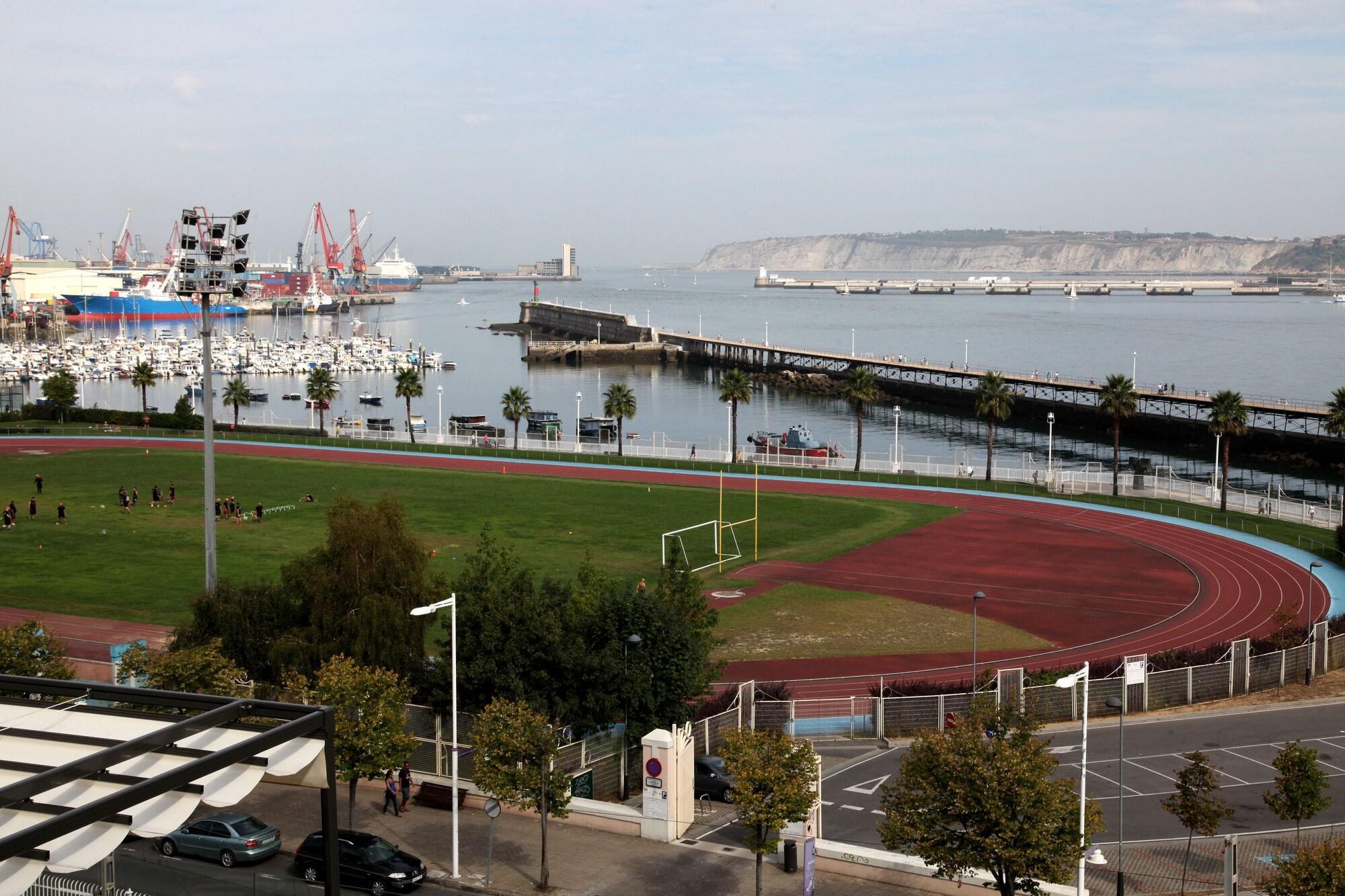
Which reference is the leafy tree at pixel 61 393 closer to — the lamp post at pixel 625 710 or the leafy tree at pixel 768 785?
the lamp post at pixel 625 710

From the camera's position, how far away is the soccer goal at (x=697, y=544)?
166 feet

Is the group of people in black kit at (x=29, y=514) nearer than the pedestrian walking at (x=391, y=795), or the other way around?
the pedestrian walking at (x=391, y=795)

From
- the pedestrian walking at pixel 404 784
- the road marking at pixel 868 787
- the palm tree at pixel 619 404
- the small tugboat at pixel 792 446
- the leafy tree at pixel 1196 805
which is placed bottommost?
the road marking at pixel 868 787

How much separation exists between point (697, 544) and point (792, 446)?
117ft

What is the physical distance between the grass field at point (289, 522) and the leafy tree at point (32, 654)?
11966mm

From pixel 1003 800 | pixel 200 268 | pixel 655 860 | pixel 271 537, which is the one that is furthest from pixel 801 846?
pixel 271 537

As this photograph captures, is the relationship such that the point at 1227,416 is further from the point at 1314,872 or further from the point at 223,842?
the point at 223,842

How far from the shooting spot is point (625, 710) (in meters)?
27.8

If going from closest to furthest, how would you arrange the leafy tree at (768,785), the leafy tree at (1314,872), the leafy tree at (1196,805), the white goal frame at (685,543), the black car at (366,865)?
1. the leafy tree at (1314,872)
2. the leafy tree at (768,785)
3. the black car at (366,865)
4. the leafy tree at (1196,805)
5. the white goal frame at (685,543)

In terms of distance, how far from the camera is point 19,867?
7750 mm

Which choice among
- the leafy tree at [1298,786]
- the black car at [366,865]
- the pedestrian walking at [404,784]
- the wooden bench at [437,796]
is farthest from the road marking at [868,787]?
the black car at [366,865]

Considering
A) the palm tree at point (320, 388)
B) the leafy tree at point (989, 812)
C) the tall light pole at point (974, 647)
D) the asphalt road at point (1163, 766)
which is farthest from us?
the palm tree at point (320, 388)

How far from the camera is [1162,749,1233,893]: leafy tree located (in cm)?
2267

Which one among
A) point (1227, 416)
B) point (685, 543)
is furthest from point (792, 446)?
point (685, 543)
